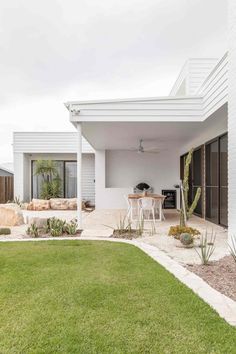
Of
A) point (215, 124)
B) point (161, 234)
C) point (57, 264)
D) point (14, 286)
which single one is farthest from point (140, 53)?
point (14, 286)

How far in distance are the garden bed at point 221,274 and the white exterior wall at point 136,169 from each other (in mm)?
9265

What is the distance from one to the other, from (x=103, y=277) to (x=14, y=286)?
1.01m

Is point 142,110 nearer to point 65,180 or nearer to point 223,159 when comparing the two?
point 223,159

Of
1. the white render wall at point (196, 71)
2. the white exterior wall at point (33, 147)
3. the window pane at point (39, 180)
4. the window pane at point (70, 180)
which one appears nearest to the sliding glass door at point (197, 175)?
the white render wall at point (196, 71)

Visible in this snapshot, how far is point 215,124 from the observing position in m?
7.67

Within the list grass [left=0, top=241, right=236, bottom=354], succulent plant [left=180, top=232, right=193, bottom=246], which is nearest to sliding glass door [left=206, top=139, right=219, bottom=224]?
succulent plant [left=180, top=232, right=193, bottom=246]

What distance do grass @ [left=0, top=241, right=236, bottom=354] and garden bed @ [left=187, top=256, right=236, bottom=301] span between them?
424mm

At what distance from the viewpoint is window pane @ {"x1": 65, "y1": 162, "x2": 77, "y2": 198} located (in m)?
15.9

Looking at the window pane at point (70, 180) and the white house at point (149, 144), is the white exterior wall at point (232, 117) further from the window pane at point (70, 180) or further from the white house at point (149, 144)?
the window pane at point (70, 180)

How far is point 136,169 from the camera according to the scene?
45.6ft

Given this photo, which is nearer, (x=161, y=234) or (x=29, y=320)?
(x=29, y=320)

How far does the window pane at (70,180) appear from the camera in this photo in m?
15.9

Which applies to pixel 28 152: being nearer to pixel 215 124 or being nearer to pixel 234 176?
pixel 215 124

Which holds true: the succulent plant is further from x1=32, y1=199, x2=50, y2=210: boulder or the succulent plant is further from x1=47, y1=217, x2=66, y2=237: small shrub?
x1=32, y1=199, x2=50, y2=210: boulder
